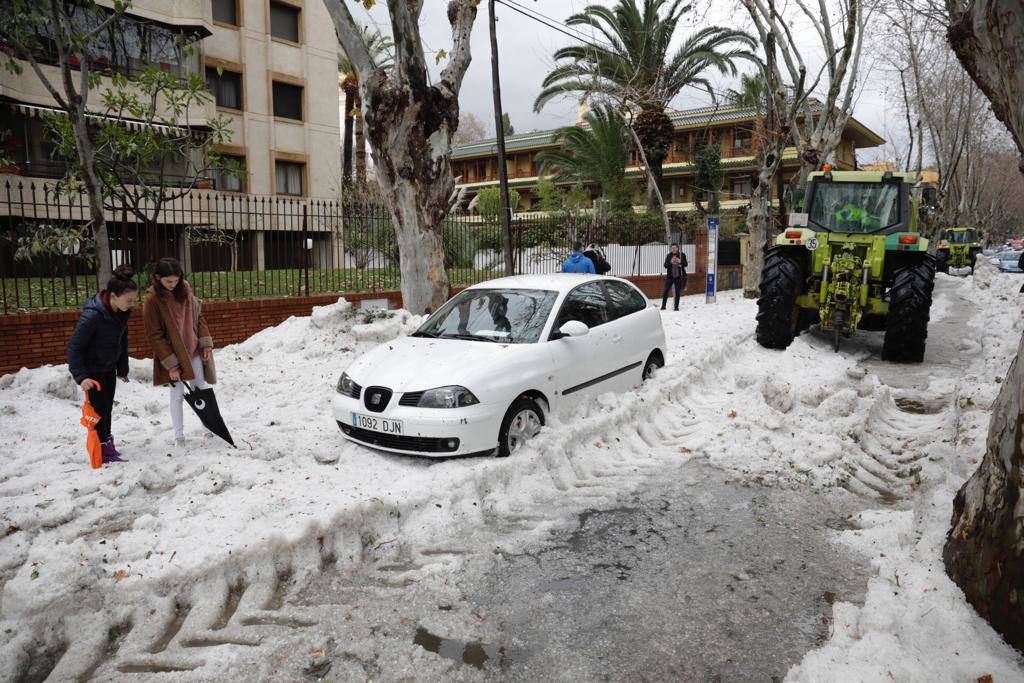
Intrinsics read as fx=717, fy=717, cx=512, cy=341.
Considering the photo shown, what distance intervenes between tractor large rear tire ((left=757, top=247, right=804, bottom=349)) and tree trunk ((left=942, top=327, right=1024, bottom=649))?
7.88 metres

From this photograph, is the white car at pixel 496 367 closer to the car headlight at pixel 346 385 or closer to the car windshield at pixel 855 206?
the car headlight at pixel 346 385

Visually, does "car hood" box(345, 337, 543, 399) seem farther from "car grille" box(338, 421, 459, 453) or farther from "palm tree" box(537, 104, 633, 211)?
"palm tree" box(537, 104, 633, 211)

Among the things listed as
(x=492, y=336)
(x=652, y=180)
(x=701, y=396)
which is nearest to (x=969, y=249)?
(x=652, y=180)

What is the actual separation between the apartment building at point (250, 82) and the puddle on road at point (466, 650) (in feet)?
65.4

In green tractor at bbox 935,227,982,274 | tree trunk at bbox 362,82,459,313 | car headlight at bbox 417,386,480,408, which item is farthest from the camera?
green tractor at bbox 935,227,982,274

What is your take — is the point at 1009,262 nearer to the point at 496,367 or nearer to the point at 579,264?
the point at 579,264

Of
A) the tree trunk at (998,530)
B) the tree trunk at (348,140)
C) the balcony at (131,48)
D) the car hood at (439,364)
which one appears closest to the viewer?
the tree trunk at (998,530)

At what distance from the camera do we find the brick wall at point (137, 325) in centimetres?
852

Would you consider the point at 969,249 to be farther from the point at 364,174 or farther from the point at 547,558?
the point at 547,558

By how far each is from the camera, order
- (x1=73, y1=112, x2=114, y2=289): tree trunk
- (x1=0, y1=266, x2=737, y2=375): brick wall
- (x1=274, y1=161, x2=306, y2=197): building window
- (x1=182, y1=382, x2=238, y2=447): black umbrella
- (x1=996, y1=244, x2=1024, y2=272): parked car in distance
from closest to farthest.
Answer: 1. (x1=182, y1=382, x2=238, y2=447): black umbrella
2. (x1=73, y1=112, x2=114, y2=289): tree trunk
3. (x1=0, y1=266, x2=737, y2=375): brick wall
4. (x1=274, y1=161, x2=306, y2=197): building window
5. (x1=996, y1=244, x2=1024, y2=272): parked car in distance

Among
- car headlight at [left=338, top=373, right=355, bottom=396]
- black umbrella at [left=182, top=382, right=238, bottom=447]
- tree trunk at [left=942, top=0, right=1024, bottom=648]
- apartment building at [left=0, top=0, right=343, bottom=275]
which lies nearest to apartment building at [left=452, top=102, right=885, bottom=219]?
apartment building at [left=0, top=0, right=343, bottom=275]

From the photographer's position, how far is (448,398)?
5742 mm

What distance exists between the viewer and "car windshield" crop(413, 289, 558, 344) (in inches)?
265

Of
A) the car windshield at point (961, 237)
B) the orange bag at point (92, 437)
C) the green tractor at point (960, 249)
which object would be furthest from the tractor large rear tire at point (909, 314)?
the car windshield at point (961, 237)
